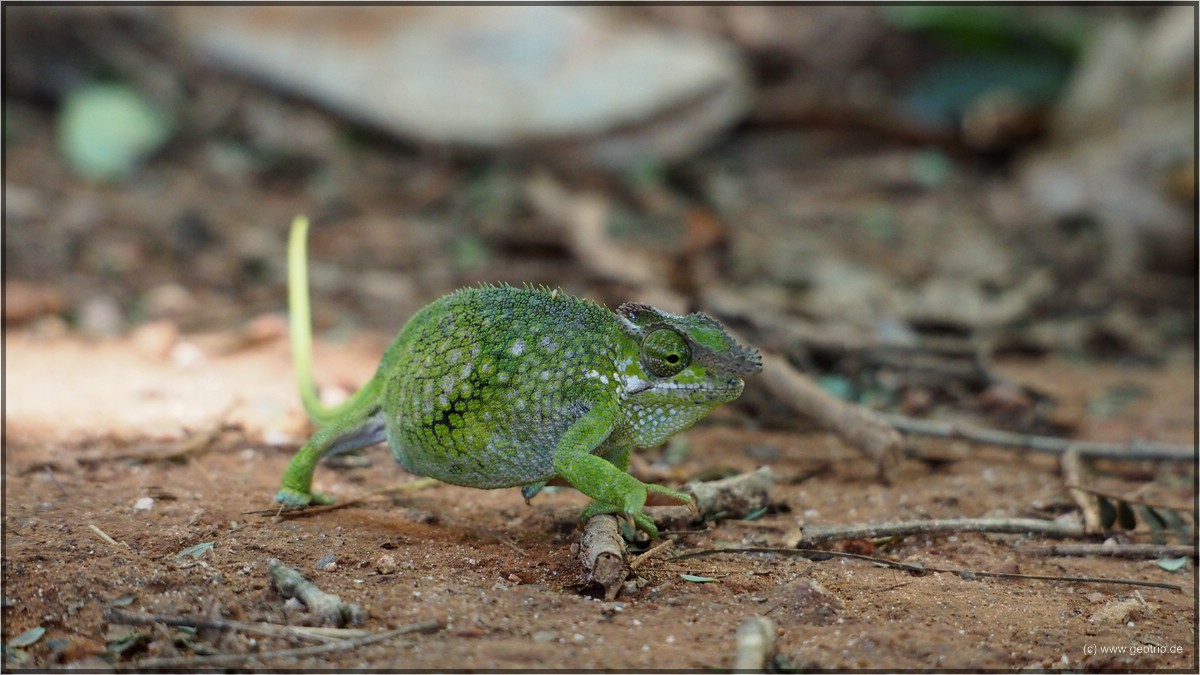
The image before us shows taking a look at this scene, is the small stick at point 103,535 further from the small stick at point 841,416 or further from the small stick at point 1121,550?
the small stick at point 1121,550

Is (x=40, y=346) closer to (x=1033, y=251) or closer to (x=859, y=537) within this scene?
(x=859, y=537)

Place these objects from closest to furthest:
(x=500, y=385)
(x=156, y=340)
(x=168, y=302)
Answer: (x=500, y=385) → (x=156, y=340) → (x=168, y=302)

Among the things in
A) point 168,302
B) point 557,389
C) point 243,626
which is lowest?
point 243,626

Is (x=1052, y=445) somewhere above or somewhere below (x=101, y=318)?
below

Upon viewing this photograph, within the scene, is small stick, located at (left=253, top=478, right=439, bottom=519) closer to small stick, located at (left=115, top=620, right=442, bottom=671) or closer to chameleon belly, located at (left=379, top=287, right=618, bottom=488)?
chameleon belly, located at (left=379, top=287, right=618, bottom=488)

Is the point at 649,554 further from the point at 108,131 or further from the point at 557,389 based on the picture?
the point at 108,131

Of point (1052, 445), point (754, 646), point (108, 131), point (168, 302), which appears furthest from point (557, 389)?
point (108, 131)

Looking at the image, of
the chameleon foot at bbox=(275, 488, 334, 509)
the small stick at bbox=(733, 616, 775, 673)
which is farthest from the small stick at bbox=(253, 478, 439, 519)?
the small stick at bbox=(733, 616, 775, 673)
